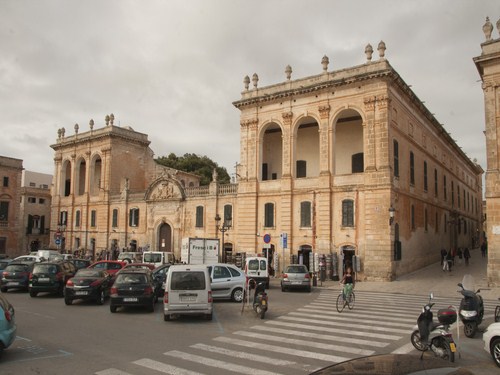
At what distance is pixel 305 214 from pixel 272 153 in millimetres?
8263

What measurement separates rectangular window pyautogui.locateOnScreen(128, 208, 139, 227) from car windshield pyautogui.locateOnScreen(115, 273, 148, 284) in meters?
29.5

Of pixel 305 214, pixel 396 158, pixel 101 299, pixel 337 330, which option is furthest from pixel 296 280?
pixel 396 158

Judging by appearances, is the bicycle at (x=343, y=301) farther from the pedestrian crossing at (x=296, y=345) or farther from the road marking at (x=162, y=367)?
the road marking at (x=162, y=367)

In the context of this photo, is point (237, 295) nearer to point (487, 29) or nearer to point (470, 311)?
point (470, 311)

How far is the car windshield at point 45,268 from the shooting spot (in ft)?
63.7

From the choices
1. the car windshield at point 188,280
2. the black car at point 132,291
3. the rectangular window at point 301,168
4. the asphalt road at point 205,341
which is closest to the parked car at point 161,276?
the asphalt road at point 205,341

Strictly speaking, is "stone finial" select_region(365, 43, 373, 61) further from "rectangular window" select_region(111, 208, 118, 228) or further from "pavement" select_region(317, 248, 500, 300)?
"rectangular window" select_region(111, 208, 118, 228)

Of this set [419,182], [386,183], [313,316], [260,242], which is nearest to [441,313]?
[313,316]

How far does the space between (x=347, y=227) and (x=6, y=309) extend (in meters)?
24.2

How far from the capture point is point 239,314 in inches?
598

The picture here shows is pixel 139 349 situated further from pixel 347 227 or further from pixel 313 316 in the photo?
pixel 347 227

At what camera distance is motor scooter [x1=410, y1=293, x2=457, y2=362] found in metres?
8.92

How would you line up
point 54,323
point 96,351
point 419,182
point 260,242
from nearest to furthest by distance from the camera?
1. point 96,351
2. point 54,323
3. point 260,242
4. point 419,182

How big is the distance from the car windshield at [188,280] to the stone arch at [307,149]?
74.1 ft
